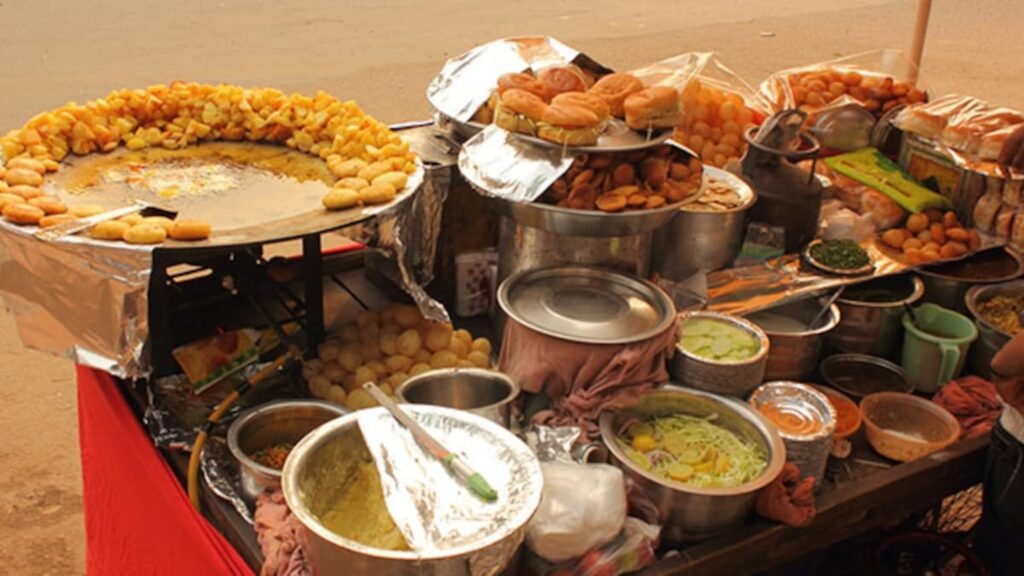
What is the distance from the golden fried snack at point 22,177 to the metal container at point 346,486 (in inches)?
44.9

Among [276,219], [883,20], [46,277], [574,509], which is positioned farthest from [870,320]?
[883,20]

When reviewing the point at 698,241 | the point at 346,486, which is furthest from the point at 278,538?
the point at 698,241

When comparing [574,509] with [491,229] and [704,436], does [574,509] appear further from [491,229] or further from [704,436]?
[491,229]

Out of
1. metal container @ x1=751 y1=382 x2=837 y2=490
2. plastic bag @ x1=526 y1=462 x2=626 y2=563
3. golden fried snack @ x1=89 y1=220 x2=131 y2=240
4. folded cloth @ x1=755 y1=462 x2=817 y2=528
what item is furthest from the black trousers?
golden fried snack @ x1=89 y1=220 x2=131 y2=240

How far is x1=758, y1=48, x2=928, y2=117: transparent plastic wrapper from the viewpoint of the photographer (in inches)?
161

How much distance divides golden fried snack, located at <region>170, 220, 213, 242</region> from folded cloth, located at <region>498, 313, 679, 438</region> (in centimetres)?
80

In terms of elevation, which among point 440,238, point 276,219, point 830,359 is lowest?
point 830,359

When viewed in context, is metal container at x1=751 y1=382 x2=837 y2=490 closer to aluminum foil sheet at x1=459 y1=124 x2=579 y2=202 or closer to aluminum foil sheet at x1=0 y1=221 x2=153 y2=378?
aluminum foil sheet at x1=459 y1=124 x2=579 y2=202

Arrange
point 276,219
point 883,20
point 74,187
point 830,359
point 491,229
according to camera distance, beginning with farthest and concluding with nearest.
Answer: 1. point 883,20
2. point 491,229
3. point 830,359
4. point 74,187
5. point 276,219

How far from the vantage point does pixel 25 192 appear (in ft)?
7.64

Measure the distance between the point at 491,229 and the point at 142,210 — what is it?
3.95ft

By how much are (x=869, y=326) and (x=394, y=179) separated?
1.56 meters

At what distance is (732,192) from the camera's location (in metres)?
3.22

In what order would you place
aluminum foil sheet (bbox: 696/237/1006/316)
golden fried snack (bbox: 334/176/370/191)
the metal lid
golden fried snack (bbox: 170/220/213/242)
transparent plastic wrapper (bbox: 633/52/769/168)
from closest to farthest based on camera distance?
golden fried snack (bbox: 170/220/213/242)
the metal lid
golden fried snack (bbox: 334/176/370/191)
aluminum foil sheet (bbox: 696/237/1006/316)
transparent plastic wrapper (bbox: 633/52/769/168)
